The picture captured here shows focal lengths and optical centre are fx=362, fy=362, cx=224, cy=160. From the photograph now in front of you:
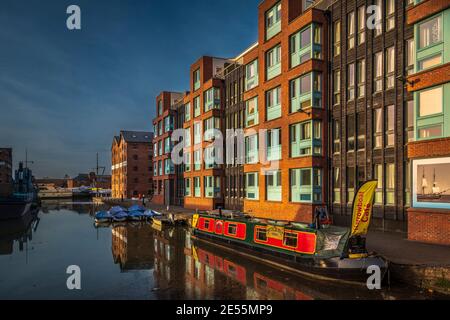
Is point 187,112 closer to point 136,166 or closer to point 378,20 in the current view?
point 378,20

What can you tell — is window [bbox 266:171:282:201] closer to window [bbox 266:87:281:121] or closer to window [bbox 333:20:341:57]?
window [bbox 266:87:281:121]

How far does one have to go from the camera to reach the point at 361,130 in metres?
23.2

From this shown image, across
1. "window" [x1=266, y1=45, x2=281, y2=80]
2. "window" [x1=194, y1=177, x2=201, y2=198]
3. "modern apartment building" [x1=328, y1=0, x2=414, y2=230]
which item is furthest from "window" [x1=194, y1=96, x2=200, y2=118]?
"modern apartment building" [x1=328, y1=0, x2=414, y2=230]

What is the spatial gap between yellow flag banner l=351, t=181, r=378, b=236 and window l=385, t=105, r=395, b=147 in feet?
26.5

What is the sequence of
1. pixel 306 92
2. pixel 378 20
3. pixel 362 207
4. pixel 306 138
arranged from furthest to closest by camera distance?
pixel 306 138 → pixel 306 92 → pixel 378 20 → pixel 362 207

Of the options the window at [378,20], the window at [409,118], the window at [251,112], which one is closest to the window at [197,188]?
the window at [251,112]

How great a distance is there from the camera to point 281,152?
28.5m

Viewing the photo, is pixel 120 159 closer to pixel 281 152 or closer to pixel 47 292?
pixel 281 152

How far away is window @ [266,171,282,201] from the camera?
2897cm

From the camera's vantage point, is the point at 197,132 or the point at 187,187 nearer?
the point at 197,132

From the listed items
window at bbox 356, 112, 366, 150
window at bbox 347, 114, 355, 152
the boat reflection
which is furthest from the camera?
the boat reflection

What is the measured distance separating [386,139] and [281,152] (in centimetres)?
882

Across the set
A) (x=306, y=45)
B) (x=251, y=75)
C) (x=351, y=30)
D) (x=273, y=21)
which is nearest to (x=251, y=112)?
(x=251, y=75)

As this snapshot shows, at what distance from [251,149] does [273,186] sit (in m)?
5.15
